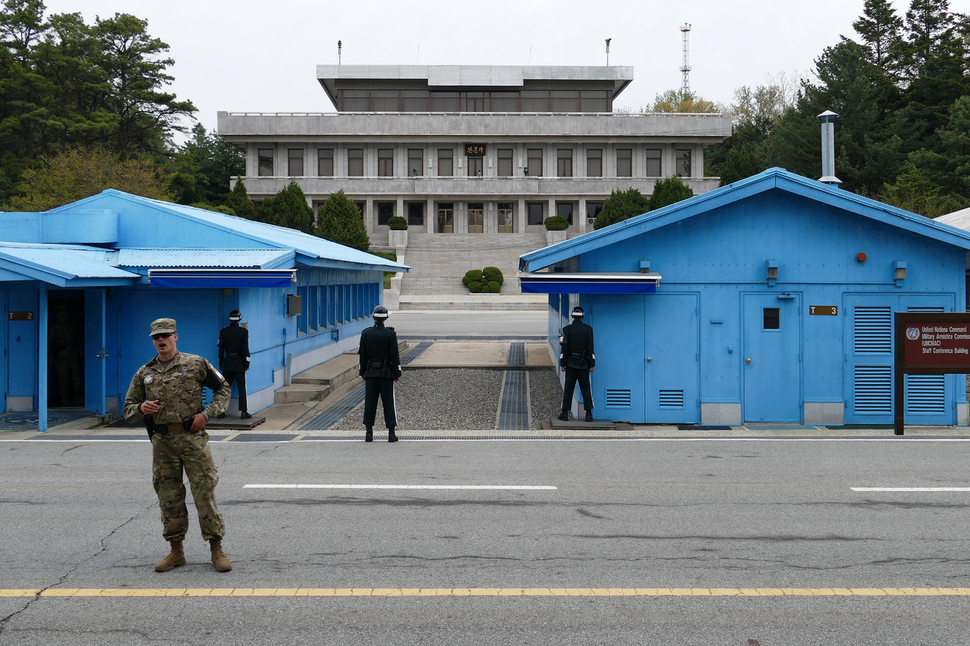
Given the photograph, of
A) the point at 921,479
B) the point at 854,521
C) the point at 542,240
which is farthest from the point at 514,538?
the point at 542,240

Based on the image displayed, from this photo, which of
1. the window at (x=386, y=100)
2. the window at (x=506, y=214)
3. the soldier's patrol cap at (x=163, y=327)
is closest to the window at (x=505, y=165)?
the window at (x=506, y=214)

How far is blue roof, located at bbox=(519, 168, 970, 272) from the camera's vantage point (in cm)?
1304

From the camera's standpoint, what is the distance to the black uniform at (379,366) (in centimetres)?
1168

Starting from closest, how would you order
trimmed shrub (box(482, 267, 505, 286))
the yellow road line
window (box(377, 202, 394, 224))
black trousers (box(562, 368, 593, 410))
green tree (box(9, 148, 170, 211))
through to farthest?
the yellow road line
black trousers (box(562, 368, 593, 410))
green tree (box(9, 148, 170, 211))
trimmed shrub (box(482, 267, 505, 286))
window (box(377, 202, 394, 224))

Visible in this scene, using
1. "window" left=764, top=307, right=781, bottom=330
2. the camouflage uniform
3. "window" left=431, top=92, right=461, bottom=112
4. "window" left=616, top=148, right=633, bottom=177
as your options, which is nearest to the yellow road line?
the camouflage uniform

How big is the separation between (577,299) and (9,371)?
34.1 feet

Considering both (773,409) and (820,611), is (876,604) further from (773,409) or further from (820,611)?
(773,409)

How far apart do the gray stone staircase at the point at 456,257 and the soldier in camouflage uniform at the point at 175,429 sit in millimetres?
41326

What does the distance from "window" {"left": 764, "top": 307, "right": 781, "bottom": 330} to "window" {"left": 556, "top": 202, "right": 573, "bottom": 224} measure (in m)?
54.6

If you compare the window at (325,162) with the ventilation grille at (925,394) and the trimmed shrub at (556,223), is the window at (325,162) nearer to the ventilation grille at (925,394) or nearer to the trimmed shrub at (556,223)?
the trimmed shrub at (556,223)

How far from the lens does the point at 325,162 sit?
6600 cm

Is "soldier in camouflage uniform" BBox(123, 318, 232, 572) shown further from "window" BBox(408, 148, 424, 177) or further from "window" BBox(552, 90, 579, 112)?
"window" BBox(552, 90, 579, 112)

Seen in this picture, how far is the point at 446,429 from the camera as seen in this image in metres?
13.2

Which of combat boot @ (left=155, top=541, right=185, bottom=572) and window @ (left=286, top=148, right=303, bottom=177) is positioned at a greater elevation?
window @ (left=286, top=148, right=303, bottom=177)
